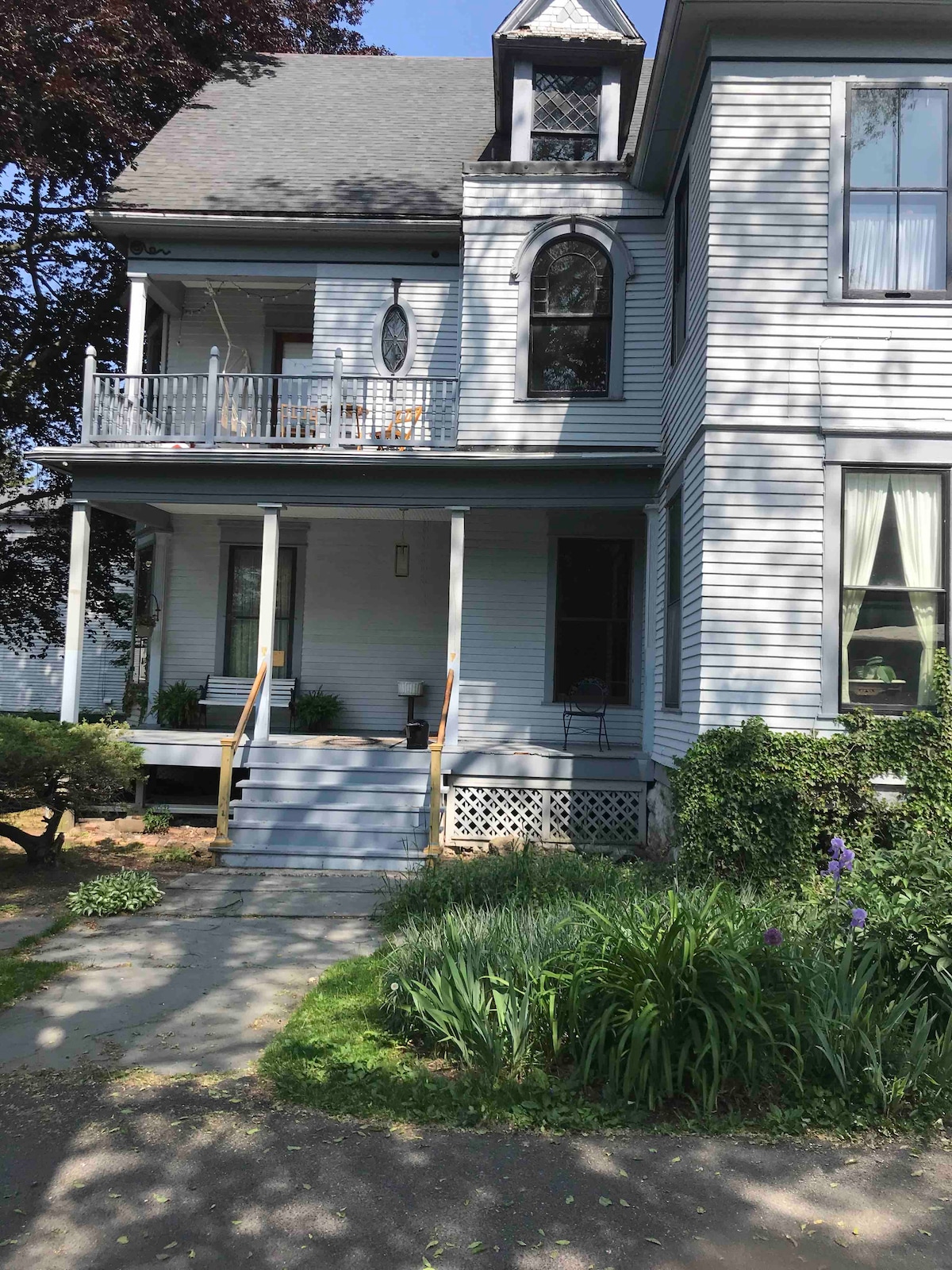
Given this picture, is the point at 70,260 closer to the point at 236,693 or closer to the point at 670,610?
the point at 236,693

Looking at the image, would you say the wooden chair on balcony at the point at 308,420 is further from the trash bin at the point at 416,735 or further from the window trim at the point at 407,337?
the trash bin at the point at 416,735

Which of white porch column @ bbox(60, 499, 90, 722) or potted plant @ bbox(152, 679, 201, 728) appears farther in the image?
potted plant @ bbox(152, 679, 201, 728)

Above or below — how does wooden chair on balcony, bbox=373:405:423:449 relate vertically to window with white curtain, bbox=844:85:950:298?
below

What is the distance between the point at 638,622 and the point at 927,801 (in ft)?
16.9

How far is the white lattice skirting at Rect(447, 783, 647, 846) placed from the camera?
1059cm

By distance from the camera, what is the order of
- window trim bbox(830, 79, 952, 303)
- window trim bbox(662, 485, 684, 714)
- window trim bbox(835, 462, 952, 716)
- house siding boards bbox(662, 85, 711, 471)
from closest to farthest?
window trim bbox(835, 462, 952, 716)
window trim bbox(830, 79, 952, 303)
house siding boards bbox(662, 85, 711, 471)
window trim bbox(662, 485, 684, 714)

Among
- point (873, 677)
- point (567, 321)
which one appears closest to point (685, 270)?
point (567, 321)

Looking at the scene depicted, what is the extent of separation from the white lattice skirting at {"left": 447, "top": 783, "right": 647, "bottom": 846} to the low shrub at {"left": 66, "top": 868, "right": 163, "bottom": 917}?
3.49 m

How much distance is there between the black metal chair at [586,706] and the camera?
11.9m

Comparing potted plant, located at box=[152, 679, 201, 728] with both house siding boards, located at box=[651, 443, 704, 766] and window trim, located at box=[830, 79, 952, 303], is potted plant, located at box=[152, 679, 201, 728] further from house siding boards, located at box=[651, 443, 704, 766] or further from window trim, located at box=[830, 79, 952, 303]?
window trim, located at box=[830, 79, 952, 303]

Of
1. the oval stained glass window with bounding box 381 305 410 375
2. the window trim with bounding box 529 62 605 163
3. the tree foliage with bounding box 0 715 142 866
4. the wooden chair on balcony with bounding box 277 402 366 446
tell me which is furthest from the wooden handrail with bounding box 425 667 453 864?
the window trim with bounding box 529 62 605 163

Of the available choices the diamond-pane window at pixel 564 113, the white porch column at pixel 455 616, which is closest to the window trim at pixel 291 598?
the white porch column at pixel 455 616

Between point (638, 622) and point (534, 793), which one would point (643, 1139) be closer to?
point (534, 793)

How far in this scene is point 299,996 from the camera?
5.84 meters
